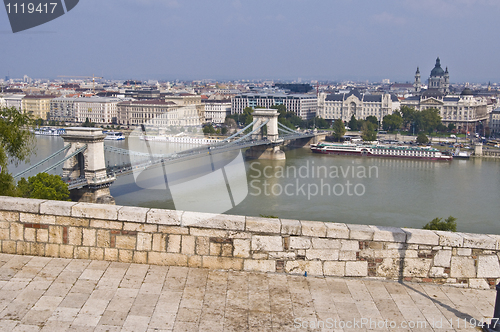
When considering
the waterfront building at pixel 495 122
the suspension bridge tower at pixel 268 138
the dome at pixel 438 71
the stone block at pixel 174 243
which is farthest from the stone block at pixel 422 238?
the dome at pixel 438 71

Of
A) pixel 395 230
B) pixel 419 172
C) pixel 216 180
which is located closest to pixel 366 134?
pixel 419 172

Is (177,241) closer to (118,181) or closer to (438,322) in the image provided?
(438,322)

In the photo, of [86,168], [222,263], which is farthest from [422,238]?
[86,168]

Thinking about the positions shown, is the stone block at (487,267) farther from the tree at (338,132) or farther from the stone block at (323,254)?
the tree at (338,132)

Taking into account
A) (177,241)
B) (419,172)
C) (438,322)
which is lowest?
(419,172)

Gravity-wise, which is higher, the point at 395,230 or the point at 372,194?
the point at 395,230

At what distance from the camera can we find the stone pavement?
1465mm

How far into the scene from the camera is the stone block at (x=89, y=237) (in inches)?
72.0

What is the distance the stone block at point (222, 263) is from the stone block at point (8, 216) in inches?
27.0

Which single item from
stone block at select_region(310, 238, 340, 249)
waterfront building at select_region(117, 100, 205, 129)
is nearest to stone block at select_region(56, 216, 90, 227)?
stone block at select_region(310, 238, 340, 249)

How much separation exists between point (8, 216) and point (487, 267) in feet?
5.54

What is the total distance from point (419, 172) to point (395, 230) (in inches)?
623

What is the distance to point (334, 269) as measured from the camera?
5.95 ft

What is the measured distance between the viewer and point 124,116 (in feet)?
116
